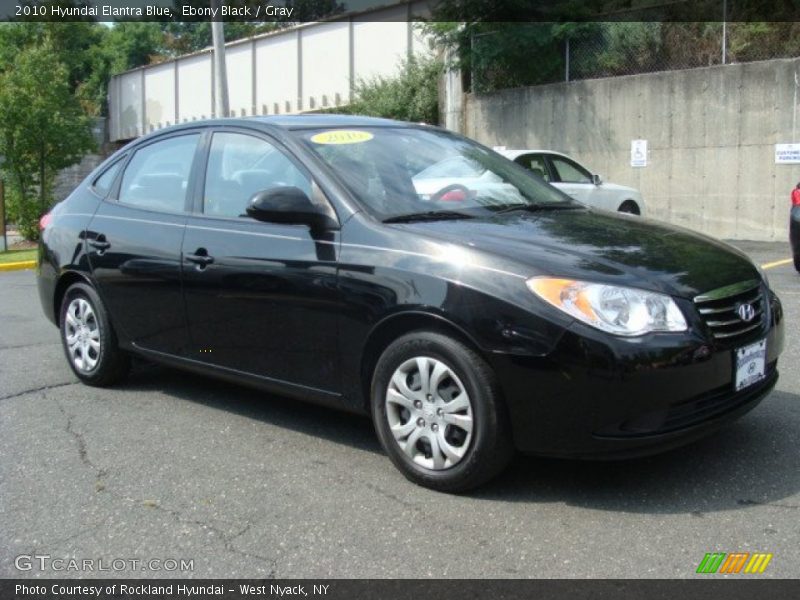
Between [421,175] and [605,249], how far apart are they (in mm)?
1133

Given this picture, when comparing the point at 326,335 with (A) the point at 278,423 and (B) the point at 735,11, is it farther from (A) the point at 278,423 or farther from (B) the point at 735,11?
(B) the point at 735,11

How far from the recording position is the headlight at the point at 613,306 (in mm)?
3344

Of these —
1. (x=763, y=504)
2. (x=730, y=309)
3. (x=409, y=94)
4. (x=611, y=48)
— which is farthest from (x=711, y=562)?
(x=409, y=94)

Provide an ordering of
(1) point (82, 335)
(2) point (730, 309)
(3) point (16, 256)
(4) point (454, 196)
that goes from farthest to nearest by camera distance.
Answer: (3) point (16, 256), (1) point (82, 335), (4) point (454, 196), (2) point (730, 309)

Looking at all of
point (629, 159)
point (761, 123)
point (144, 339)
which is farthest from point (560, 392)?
point (629, 159)

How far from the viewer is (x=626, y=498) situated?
3588mm

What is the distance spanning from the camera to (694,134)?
16.0 metres

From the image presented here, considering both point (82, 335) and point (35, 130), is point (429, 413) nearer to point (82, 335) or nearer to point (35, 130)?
point (82, 335)

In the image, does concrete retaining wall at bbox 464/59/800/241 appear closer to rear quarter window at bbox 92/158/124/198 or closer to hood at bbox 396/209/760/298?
hood at bbox 396/209/760/298

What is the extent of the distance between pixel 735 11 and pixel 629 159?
320 cm

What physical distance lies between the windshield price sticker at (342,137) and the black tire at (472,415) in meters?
1.28

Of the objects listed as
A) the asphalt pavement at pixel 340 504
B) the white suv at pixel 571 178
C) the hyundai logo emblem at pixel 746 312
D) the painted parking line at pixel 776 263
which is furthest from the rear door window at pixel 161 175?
the painted parking line at pixel 776 263

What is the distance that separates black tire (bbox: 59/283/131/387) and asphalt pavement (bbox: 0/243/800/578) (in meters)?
0.51

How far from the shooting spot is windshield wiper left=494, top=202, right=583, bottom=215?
14.5 ft
